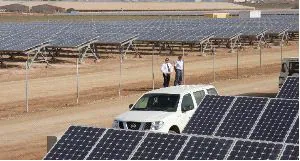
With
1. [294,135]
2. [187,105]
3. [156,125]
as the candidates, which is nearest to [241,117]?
[294,135]

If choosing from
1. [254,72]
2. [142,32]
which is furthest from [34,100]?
[142,32]

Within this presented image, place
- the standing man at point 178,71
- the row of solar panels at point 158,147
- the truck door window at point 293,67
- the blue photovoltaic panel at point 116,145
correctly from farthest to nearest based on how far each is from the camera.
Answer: the standing man at point 178,71 < the truck door window at point 293,67 < the blue photovoltaic panel at point 116,145 < the row of solar panels at point 158,147

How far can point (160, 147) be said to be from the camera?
9.56 meters

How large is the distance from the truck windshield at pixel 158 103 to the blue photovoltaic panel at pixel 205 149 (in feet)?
28.0

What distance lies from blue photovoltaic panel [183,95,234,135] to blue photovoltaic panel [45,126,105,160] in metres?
3.70

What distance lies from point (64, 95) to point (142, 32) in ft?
A: 84.0

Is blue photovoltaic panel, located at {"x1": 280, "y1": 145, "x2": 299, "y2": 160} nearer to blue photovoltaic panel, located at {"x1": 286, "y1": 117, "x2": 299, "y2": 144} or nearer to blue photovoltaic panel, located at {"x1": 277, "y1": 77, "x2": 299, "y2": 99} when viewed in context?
blue photovoltaic panel, located at {"x1": 286, "y1": 117, "x2": 299, "y2": 144}

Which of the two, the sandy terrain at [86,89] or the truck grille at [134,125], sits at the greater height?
the truck grille at [134,125]

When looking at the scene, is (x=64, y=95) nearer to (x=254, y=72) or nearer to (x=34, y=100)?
(x=34, y=100)

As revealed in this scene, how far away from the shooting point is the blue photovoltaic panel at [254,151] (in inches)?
354

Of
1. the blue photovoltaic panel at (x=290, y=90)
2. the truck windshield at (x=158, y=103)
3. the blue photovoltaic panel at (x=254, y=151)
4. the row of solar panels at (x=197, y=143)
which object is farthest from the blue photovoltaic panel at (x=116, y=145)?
the blue photovoltaic panel at (x=290, y=90)

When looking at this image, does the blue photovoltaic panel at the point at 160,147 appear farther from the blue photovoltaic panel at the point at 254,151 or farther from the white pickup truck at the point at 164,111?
the white pickup truck at the point at 164,111

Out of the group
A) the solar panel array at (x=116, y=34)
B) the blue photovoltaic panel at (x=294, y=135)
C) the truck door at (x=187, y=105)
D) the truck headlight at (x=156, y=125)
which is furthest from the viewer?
the solar panel array at (x=116, y=34)

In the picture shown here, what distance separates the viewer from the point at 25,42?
44188 mm
